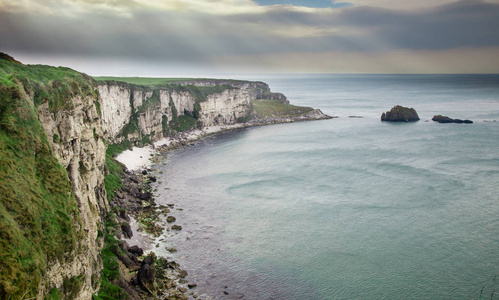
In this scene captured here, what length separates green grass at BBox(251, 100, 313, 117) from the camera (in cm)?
12612

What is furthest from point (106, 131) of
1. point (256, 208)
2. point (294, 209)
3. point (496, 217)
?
point (496, 217)

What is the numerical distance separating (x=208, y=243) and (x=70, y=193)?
58.7 ft

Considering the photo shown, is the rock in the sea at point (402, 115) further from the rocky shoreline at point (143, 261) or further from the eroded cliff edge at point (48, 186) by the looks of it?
the eroded cliff edge at point (48, 186)

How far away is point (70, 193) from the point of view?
20.6 metres

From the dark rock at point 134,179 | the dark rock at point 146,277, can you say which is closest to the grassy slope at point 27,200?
the dark rock at point 146,277

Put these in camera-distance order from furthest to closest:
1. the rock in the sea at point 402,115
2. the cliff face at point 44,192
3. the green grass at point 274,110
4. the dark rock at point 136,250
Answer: the green grass at point 274,110 → the rock in the sea at point 402,115 → the dark rock at point 136,250 → the cliff face at point 44,192

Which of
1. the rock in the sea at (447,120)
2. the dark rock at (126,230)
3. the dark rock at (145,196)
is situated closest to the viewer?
the dark rock at (126,230)

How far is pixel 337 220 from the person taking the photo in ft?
134

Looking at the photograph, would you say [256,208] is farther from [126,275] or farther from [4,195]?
[4,195]

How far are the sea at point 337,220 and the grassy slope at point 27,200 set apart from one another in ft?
45.2

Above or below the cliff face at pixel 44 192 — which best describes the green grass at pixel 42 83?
above

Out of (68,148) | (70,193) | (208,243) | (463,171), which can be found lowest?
(208,243)

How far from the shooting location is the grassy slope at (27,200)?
1441 centimetres

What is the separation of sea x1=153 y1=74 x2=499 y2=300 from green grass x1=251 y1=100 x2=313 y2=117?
48.1 meters
